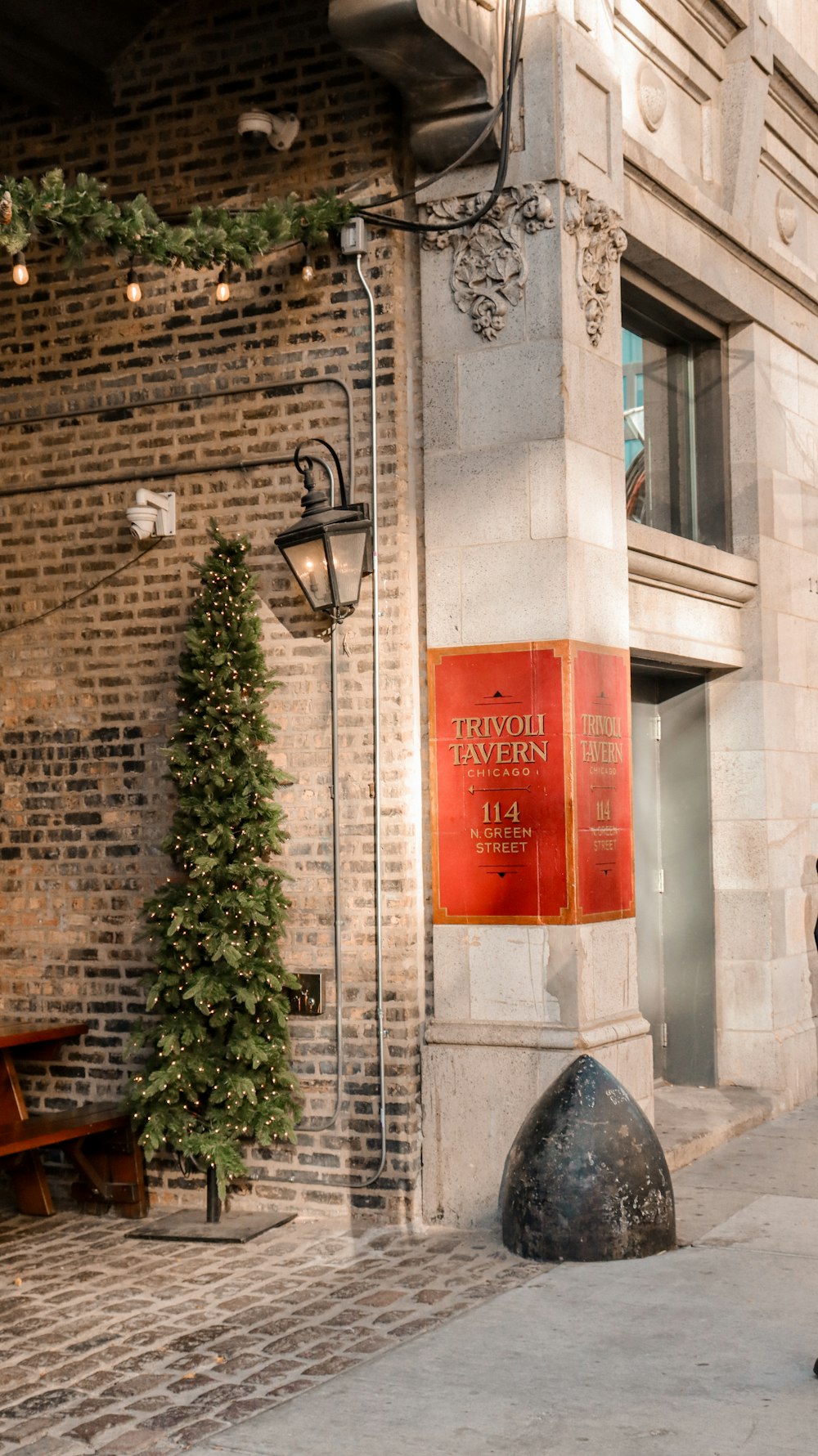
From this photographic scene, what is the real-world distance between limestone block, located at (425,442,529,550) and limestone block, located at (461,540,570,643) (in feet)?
0.28

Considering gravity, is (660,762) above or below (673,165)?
below

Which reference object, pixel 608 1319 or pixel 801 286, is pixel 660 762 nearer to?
pixel 801 286

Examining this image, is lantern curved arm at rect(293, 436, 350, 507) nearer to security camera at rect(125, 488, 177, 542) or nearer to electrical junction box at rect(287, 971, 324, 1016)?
security camera at rect(125, 488, 177, 542)

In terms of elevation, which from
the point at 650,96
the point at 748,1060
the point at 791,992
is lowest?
the point at 748,1060

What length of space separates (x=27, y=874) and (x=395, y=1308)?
363 centimetres

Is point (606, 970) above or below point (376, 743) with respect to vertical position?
below

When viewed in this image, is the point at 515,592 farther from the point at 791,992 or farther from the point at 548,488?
the point at 791,992

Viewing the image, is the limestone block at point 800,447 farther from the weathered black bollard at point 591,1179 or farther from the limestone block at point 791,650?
the weathered black bollard at point 591,1179

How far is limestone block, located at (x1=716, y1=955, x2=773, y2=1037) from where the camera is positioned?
1045cm

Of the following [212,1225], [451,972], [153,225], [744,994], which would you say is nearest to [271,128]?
[153,225]

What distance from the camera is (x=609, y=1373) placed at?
216 inches

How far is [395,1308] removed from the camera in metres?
6.46

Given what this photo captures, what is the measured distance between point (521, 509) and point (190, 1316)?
3874mm

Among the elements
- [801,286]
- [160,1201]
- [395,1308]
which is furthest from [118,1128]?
[801,286]
